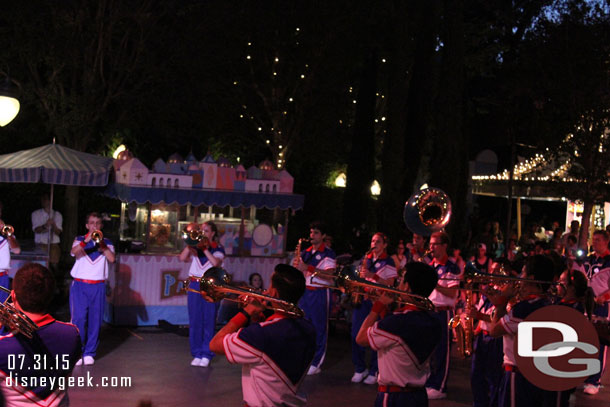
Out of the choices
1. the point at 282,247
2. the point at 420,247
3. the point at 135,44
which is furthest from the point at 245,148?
the point at 420,247

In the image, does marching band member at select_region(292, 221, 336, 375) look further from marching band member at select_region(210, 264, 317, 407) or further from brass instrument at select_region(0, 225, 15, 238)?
marching band member at select_region(210, 264, 317, 407)

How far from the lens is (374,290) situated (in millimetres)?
5629

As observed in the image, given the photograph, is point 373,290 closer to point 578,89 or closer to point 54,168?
point 54,168

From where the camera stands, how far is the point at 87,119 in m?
17.4

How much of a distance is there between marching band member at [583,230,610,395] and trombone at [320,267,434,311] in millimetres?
4451

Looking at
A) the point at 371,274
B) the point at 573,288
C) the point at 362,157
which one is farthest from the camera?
the point at 362,157

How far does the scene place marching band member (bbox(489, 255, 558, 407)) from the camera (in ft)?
19.3

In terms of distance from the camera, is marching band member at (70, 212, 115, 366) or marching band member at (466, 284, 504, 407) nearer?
marching band member at (466, 284, 504, 407)

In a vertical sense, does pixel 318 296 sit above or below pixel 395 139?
below

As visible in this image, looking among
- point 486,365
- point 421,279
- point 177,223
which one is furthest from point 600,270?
point 177,223

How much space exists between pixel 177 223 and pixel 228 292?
7.41 meters

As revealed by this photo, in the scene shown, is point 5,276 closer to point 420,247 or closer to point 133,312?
point 133,312

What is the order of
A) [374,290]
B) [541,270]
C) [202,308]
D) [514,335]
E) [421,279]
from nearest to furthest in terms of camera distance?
[421,279]
[374,290]
[514,335]
[541,270]
[202,308]

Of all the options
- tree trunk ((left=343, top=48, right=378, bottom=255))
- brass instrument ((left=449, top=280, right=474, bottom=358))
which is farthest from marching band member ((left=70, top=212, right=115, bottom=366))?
tree trunk ((left=343, top=48, right=378, bottom=255))
